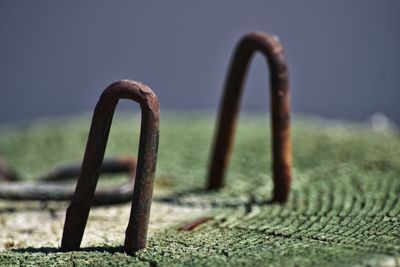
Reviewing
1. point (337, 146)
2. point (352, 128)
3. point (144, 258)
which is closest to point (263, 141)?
point (337, 146)

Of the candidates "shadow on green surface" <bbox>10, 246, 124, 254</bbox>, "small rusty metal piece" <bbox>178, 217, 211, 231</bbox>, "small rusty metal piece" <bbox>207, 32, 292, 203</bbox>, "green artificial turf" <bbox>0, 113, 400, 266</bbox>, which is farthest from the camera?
"small rusty metal piece" <bbox>207, 32, 292, 203</bbox>

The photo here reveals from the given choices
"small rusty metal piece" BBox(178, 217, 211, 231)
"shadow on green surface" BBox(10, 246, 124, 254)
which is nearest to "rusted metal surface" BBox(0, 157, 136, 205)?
"small rusty metal piece" BBox(178, 217, 211, 231)

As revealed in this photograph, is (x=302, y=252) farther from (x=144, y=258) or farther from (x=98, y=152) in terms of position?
(x=98, y=152)

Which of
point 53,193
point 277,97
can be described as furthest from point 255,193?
point 53,193

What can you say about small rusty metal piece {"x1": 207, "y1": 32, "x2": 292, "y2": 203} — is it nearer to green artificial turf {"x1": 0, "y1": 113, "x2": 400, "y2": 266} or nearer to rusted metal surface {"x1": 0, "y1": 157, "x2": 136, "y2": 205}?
green artificial turf {"x1": 0, "y1": 113, "x2": 400, "y2": 266}

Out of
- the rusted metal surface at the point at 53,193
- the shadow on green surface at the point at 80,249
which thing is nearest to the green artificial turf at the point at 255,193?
the shadow on green surface at the point at 80,249
